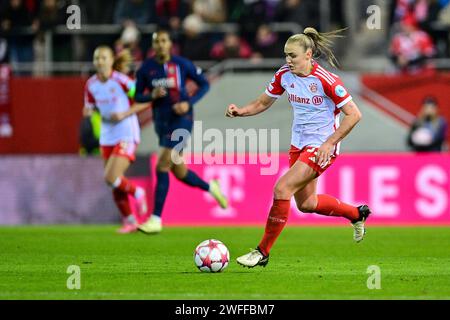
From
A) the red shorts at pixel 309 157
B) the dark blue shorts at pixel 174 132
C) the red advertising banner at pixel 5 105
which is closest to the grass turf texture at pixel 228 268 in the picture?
the red shorts at pixel 309 157

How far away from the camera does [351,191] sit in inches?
709

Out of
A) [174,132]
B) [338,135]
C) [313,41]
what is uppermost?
[313,41]

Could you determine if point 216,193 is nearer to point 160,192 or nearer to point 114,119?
point 160,192

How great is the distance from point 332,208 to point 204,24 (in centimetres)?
1103

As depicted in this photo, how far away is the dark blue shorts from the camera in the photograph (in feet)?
48.4

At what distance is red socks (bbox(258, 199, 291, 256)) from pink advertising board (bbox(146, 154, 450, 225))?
25.0ft

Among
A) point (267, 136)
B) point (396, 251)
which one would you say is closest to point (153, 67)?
point (396, 251)

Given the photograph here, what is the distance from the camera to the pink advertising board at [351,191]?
18.0 metres

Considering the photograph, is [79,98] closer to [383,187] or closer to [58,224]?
[58,224]

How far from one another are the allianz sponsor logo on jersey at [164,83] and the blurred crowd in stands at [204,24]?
19.4 ft

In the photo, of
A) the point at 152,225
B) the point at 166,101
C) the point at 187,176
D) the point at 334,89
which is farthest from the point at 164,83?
the point at 334,89

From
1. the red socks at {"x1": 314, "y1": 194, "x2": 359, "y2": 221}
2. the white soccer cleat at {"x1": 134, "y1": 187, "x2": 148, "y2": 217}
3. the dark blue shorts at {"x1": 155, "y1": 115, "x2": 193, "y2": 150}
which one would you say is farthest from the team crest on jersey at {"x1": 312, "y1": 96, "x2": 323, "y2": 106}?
the white soccer cleat at {"x1": 134, "y1": 187, "x2": 148, "y2": 217}

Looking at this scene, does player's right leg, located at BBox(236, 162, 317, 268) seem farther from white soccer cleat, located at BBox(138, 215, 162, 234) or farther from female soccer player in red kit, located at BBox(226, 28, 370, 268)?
white soccer cleat, located at BBox(138, 215, 162, 234)

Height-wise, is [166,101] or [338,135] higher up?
[338,135]
